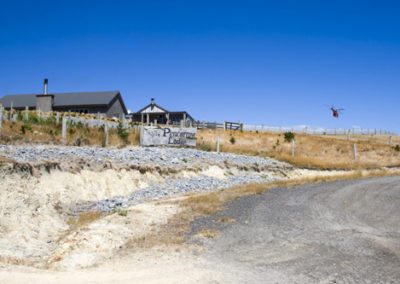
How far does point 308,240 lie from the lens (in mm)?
11484

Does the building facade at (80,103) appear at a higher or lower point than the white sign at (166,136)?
higher

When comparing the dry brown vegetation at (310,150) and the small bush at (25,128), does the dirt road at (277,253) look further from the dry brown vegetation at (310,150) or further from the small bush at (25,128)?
the dry brown vegetation at (310,150)

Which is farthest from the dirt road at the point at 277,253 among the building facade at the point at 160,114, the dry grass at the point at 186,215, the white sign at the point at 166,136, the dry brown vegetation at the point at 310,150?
the building facade at the point at 160,114

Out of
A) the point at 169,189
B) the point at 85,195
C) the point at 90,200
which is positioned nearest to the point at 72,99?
the point at 169,189

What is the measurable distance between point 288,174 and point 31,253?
2460 centimetres

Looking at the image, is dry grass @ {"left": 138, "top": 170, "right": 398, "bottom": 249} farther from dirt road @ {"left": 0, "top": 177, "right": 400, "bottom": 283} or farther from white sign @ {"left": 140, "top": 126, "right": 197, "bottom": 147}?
white sign @ {"left": 140, "top": 126, "right": 197, "bottom": 147}

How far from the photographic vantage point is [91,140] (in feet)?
89.5

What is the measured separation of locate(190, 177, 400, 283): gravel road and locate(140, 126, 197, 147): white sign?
14.0 meters

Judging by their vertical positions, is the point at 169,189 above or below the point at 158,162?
below

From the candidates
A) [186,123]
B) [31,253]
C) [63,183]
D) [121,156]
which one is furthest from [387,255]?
[186,123]

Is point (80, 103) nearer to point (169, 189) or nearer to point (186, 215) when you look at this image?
point (169, 189)

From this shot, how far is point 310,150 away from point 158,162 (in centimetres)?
2890

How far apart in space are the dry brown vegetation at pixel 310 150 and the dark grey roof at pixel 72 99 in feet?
55.1

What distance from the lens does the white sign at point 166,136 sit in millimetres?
30938
